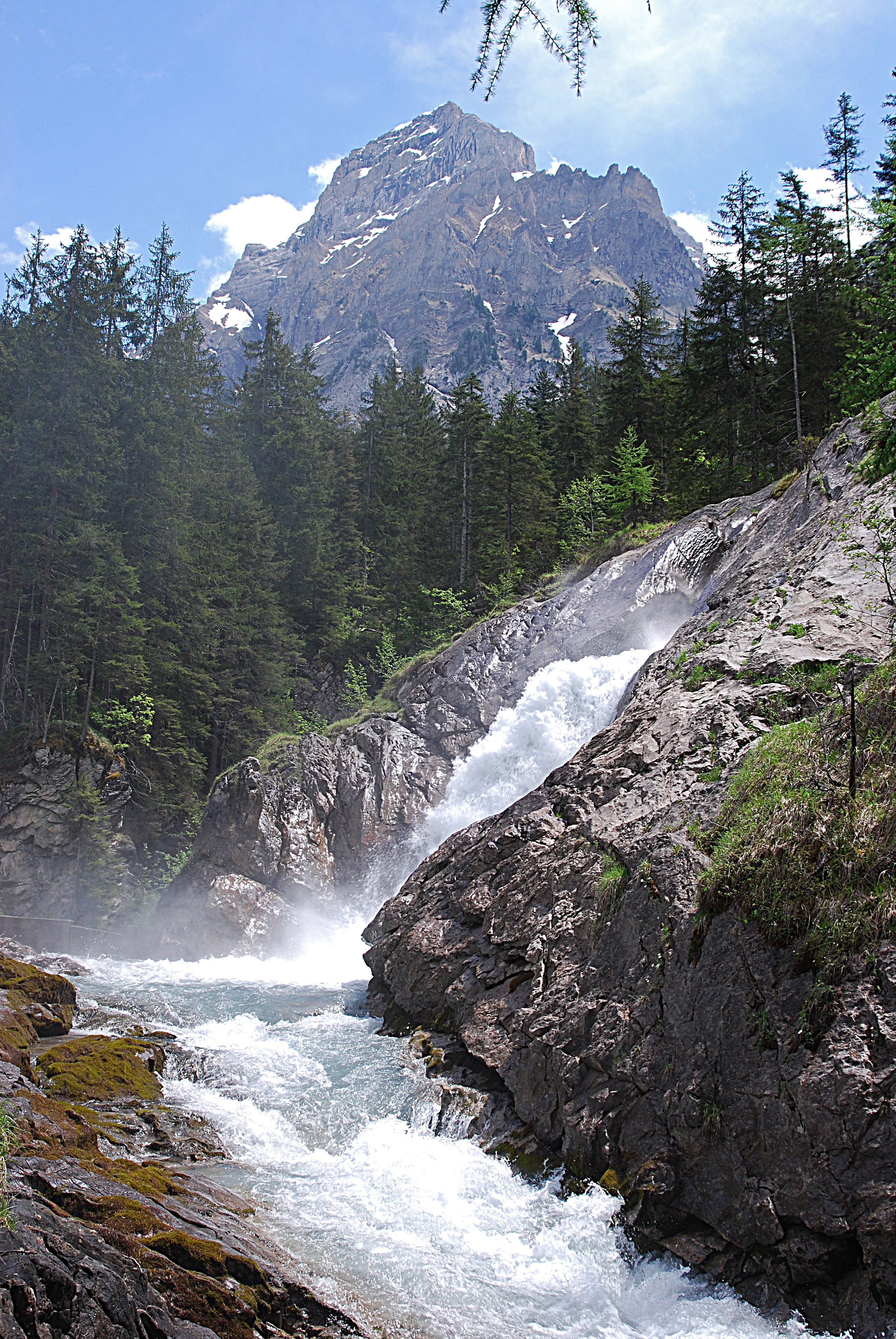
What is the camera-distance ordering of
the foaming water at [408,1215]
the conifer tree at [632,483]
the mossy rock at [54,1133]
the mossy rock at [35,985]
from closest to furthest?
the foaming water at [408,1215], the mossy rock at [54,1133], the mossy rock at [35,985], the conifer tree at [632,483]

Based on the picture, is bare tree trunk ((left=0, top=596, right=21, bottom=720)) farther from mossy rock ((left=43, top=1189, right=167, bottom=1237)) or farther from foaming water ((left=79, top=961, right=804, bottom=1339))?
mossy rock ((left=43, top=1189, right=167, bottom=1237))

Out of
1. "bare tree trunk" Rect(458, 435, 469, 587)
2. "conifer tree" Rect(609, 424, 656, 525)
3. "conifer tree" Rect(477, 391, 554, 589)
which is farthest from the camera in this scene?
"bare tree trunk" Rect(458, 435, 469, 587)

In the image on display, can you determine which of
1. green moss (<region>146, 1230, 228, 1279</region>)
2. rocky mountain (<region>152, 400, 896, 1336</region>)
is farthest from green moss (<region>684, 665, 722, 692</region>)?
green moss (<region>146, 1230, 228, 1279</region>)

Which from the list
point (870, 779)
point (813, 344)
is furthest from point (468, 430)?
point (870, 779)

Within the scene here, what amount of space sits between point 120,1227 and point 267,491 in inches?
1417

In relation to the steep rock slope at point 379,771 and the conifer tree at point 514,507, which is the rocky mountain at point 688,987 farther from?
the conifer tree at point 514,507

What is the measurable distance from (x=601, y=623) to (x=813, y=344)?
1208cm

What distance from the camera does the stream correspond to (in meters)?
5.68

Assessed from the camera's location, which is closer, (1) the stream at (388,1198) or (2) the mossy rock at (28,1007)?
(1) the stream at (388,1198)

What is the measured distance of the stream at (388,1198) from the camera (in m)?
5.68

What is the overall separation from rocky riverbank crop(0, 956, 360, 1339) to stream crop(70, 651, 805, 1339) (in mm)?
387

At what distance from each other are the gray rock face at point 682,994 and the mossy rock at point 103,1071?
11.6 feet

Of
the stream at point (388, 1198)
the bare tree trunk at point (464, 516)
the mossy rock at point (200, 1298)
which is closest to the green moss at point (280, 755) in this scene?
the stream at point (388, 1198)

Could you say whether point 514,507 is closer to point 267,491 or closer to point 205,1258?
point 267,491
